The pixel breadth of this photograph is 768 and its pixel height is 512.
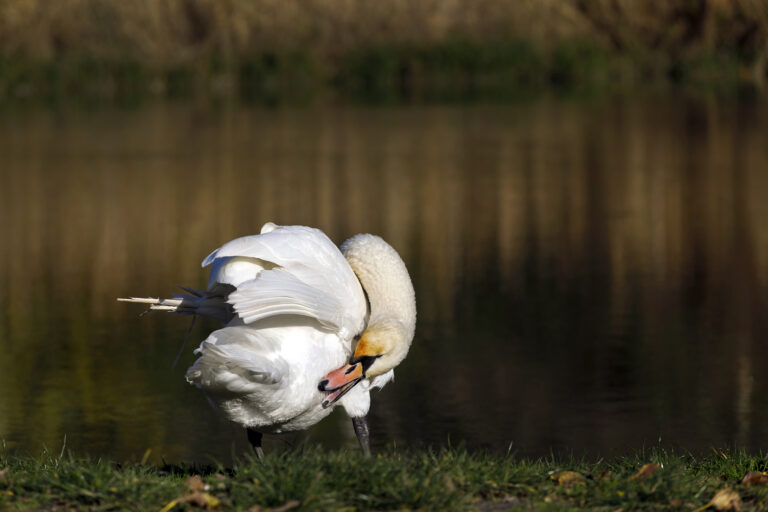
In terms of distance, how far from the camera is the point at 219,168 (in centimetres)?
2234

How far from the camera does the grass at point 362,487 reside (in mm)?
4891

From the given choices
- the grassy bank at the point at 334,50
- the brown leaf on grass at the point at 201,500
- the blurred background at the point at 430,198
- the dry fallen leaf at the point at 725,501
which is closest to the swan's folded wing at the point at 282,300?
the blurred background at the point at 430,198

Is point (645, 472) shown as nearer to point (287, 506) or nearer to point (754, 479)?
point (754, 479)

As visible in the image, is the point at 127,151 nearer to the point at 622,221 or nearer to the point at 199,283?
the point at 622,221

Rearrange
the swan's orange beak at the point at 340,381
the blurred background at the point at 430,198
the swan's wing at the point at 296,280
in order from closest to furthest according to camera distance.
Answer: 1. the swan's wing at the point at 296,280
2. the swan's orange beak at the point at 340,381
3. the blurred background at the point at 430,198

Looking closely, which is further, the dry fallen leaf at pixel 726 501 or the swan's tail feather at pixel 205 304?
the swan's tail feather at pixel 205 304

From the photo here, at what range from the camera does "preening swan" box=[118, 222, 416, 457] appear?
17.9 ft

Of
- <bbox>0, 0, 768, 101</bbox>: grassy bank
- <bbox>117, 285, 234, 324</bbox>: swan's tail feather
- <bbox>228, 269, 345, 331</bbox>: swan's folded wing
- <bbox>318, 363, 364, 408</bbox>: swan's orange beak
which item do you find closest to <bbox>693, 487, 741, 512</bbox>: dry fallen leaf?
<bbox>318, 363, 364, 408</bbox>: swan's orange beak

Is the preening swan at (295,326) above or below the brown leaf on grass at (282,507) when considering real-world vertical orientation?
above

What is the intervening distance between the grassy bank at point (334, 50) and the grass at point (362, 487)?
31.7 metres

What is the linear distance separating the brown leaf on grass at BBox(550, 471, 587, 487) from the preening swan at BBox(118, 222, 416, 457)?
948 mm

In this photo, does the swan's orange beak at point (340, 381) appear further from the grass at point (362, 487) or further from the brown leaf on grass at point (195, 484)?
the brown leaf on grass at point (195, 484)

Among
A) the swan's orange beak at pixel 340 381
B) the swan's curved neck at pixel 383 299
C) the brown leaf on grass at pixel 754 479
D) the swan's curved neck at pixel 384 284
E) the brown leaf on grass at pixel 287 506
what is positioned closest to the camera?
the brown leaf on grass at pixel 287 506

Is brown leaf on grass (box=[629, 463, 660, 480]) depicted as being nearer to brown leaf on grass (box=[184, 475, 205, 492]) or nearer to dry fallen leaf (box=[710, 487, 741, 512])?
dry fallen leaf (box=[710, 487, 741, 512])
